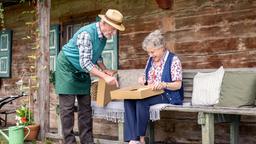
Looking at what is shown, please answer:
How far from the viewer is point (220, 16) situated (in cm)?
578

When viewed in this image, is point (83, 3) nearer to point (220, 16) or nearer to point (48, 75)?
point (48, 75)

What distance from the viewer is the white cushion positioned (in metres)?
4.91

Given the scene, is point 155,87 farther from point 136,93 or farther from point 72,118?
point 72,118

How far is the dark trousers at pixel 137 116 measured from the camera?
16.0 ft

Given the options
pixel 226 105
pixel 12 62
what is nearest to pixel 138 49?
pixel 226 105

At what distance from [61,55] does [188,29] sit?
177cm

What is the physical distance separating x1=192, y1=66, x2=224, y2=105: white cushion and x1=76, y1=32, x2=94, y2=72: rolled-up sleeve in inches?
46.3

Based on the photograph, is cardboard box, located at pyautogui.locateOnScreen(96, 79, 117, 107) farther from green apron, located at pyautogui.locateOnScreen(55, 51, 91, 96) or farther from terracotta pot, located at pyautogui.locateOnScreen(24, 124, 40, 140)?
terracotta pot, located at pyautogui.locateOnScreen(24, 124, 40, 140)

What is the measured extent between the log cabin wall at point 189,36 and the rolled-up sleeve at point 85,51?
1675mm

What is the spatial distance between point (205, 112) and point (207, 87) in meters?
0.52

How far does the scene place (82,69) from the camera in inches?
201

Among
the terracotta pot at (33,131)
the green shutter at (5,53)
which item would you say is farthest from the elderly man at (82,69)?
the green shutter at (5,53)

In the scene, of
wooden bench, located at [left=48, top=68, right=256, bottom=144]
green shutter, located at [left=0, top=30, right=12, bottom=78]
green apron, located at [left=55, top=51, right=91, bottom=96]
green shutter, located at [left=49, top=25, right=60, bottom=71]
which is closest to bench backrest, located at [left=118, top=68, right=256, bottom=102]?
wooden bench, located at [left=48, top=68, right=256, bottom=144]

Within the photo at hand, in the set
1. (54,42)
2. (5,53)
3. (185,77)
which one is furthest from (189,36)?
(5,53)
